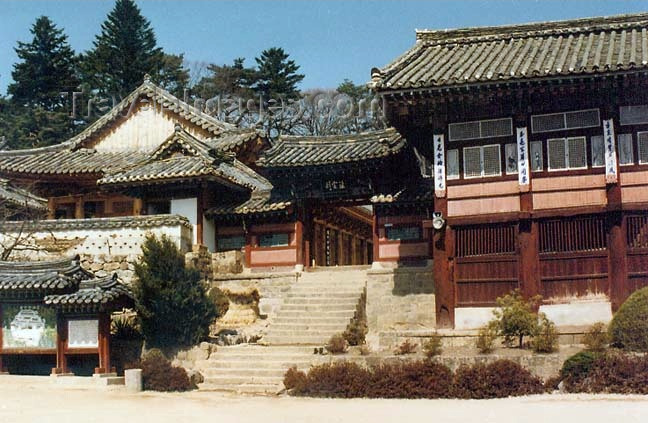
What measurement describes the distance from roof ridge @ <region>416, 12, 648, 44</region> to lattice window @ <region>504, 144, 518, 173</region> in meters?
4.46

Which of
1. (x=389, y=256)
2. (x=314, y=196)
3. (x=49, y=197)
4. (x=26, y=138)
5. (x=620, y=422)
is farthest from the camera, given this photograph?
(x=26, y=138)

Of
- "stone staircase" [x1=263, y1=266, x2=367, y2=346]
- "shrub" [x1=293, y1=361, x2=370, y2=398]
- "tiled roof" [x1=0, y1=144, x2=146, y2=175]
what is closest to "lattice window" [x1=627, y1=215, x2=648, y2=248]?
"shrub" [x1=293, y1=361, x2=370, y2=398]

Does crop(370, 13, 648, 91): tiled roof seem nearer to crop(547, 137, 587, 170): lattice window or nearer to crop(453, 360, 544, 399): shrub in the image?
crop(547, 137, 587, 170): lattice window

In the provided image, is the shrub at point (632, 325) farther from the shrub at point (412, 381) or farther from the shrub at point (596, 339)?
the shrub at point (412, 381)

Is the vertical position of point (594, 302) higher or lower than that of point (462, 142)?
lower

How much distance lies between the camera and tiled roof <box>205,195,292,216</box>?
2889 cm

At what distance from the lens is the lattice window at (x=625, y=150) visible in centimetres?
2028

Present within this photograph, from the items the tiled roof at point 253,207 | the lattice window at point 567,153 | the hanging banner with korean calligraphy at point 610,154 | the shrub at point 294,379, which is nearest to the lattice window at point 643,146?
the hanging banner with korean calligraphy at point 610,154

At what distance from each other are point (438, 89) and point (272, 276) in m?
10.6

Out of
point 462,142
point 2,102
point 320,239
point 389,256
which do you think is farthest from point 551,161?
point 2,102

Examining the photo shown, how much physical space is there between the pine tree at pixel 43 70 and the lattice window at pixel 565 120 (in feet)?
126

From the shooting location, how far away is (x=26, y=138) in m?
50.2

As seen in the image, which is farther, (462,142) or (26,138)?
(26,138)

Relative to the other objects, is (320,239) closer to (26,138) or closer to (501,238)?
(501,238)
